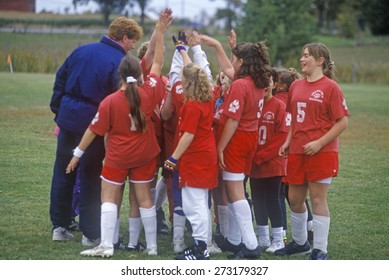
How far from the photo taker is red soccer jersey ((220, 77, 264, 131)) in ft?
20.5

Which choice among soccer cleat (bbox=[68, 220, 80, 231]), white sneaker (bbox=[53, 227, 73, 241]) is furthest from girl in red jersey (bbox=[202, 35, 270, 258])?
soccer cleat (bbox=[68, 220, 80, 231])

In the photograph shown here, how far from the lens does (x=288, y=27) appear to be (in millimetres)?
58219

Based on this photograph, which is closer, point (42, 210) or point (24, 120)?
point (42, 210)

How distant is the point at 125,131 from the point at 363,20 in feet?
243

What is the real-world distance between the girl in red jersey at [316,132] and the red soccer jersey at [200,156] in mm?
781

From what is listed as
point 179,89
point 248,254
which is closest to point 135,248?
point 248,254

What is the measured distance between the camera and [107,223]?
6145 millimetres

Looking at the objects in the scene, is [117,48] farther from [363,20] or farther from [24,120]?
[363,20]

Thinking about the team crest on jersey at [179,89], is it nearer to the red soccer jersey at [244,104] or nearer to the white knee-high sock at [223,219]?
the red soccer jersey at [244,104]

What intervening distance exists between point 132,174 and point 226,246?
4.09 ft

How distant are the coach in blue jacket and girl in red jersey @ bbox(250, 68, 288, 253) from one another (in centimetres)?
148

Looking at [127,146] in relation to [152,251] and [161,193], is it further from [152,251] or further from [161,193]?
[161,193]

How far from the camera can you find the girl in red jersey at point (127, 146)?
610 cm

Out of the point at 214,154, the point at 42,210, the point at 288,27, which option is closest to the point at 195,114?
the point at 214,154
